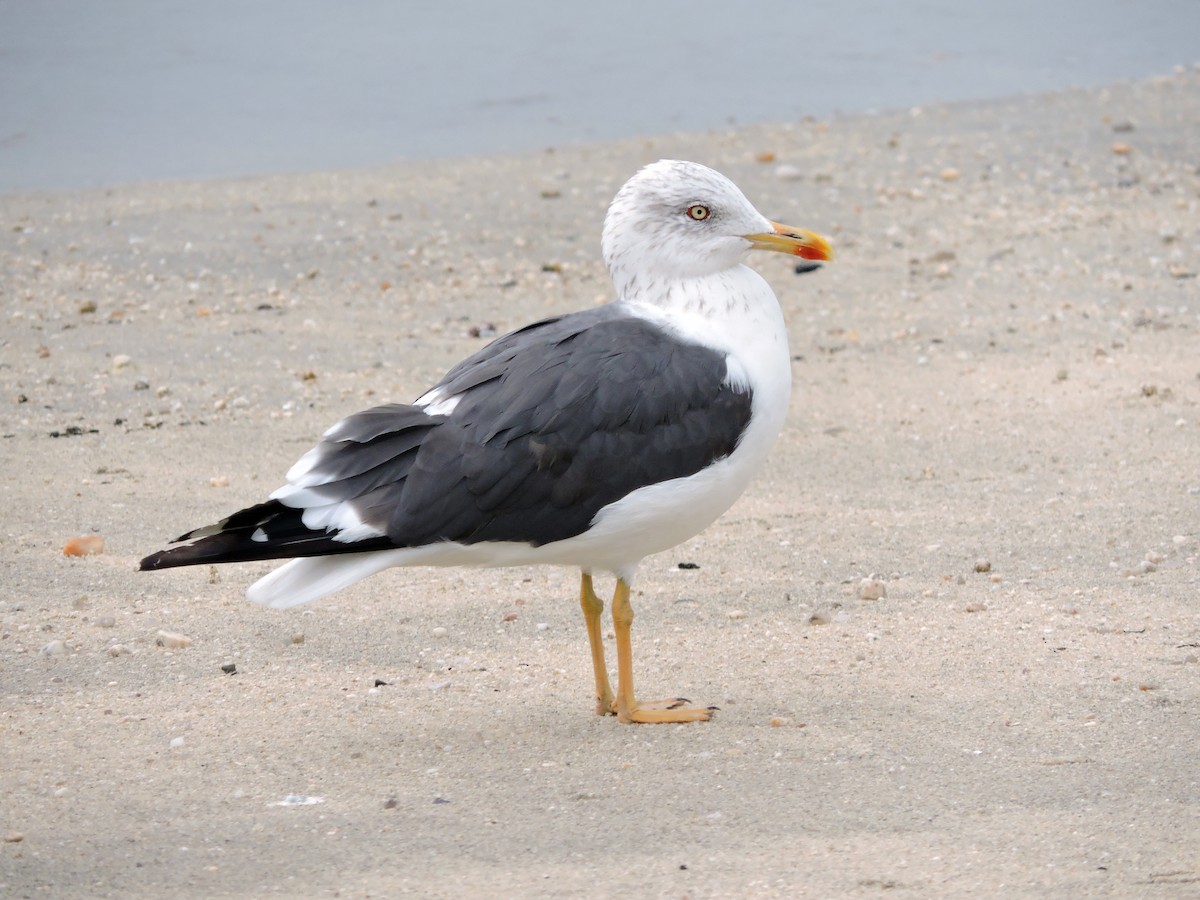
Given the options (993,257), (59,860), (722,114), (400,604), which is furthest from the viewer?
(722,114)

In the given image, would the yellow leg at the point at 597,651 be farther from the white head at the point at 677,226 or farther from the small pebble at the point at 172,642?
the small pebble at the point at 172,642

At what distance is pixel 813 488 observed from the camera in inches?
263

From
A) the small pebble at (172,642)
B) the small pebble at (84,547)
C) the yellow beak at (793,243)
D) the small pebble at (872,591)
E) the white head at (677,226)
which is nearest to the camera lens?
the white head at (677,226)

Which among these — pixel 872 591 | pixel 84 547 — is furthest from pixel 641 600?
pixel 84 547

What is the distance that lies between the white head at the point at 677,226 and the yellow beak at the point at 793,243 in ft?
0.12

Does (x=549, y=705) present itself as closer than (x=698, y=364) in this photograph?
No

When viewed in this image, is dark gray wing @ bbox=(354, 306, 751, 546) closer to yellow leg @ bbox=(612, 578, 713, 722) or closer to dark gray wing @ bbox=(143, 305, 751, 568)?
dark gray wing @ bbox=(143, 305, 751, 568)

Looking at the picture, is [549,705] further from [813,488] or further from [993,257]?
[993,257]

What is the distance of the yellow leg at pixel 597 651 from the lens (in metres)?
4.62

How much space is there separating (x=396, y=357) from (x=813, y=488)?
264 centimetres

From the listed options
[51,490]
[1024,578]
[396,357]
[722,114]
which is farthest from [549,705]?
[722,114]

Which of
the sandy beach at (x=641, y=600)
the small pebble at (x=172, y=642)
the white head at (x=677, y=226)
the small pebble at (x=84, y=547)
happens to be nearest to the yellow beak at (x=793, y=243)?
the white head at (x=677, y=226)

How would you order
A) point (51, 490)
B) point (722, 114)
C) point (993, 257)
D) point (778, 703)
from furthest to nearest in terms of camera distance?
point (722, 114) → point (993, 257) → point (51, 490) → point (778, 703)

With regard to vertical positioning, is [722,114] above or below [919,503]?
above
